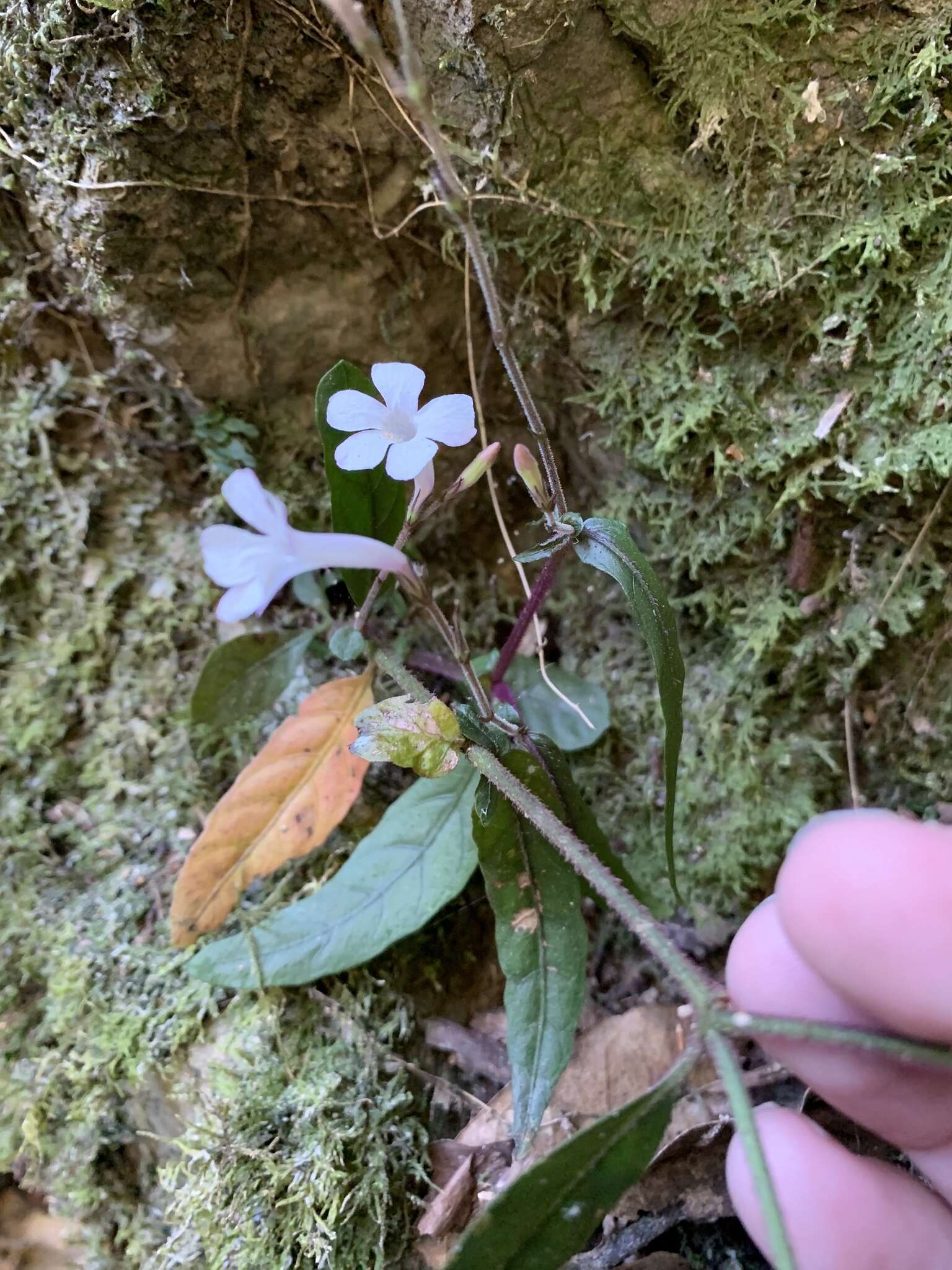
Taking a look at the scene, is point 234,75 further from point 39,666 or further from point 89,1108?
point 89,1108

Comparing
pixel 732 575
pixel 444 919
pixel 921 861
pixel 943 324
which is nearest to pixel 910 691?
pixel 732 575

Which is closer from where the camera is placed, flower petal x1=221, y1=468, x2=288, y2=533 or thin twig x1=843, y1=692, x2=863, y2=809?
flower petal x1=221, y1=468, x2=288, y2=533

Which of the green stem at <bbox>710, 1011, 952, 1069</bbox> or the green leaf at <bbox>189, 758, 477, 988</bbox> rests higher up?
the green stem at <bbox>710, 1011, 952, 1069</bbox>

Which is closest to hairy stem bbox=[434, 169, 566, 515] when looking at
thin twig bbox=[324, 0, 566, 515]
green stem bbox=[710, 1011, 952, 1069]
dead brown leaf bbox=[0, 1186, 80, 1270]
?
thin twig bbox=[324, 0, 566, 515]

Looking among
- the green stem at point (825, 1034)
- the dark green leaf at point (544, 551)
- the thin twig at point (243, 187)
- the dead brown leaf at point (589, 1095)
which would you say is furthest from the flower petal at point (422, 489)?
the dead brown leaf at point (589, 1095)

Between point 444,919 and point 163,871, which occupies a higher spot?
point 163,871

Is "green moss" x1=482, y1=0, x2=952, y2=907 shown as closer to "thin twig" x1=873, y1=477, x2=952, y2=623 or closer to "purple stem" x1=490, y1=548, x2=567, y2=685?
"thin twig" x1=873, y1=477, x2=952, y2=623
